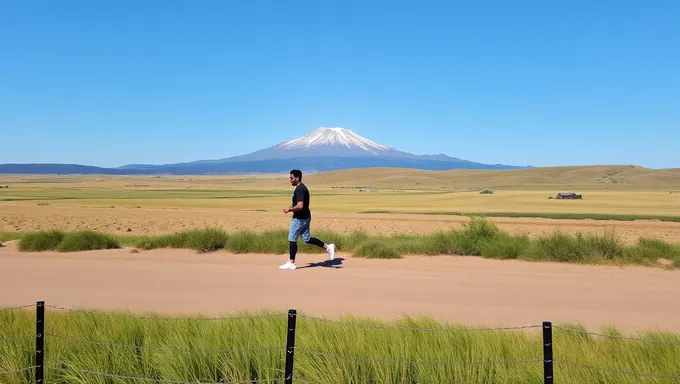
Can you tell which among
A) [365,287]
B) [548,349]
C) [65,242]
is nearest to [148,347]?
[548,349]

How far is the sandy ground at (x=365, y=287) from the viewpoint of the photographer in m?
8.38

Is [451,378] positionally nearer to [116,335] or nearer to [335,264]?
[116,335]

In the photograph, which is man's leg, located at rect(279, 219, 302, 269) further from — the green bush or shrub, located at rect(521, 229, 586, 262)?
shrub, located at rect(521, 229, 586, 262)

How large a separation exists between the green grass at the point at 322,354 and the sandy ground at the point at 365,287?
192cm

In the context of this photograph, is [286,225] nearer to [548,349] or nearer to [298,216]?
[298,216]

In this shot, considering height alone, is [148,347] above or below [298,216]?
below

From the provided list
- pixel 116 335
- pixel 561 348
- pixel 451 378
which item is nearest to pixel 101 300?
pixel 116 335

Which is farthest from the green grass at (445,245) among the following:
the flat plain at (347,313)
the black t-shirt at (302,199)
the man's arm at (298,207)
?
the man's arm at (298,207)

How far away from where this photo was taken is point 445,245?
13898 mm

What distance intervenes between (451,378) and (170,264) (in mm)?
8750

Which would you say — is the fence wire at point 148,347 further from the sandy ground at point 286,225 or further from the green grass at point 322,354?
the sandy ground at point 286,225

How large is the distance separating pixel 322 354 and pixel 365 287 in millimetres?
4513

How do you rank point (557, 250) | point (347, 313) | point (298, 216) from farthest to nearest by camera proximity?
point (557, 250), point (298, 216), point (347, 313)

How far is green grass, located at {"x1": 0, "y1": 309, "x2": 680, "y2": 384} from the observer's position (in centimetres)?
523
